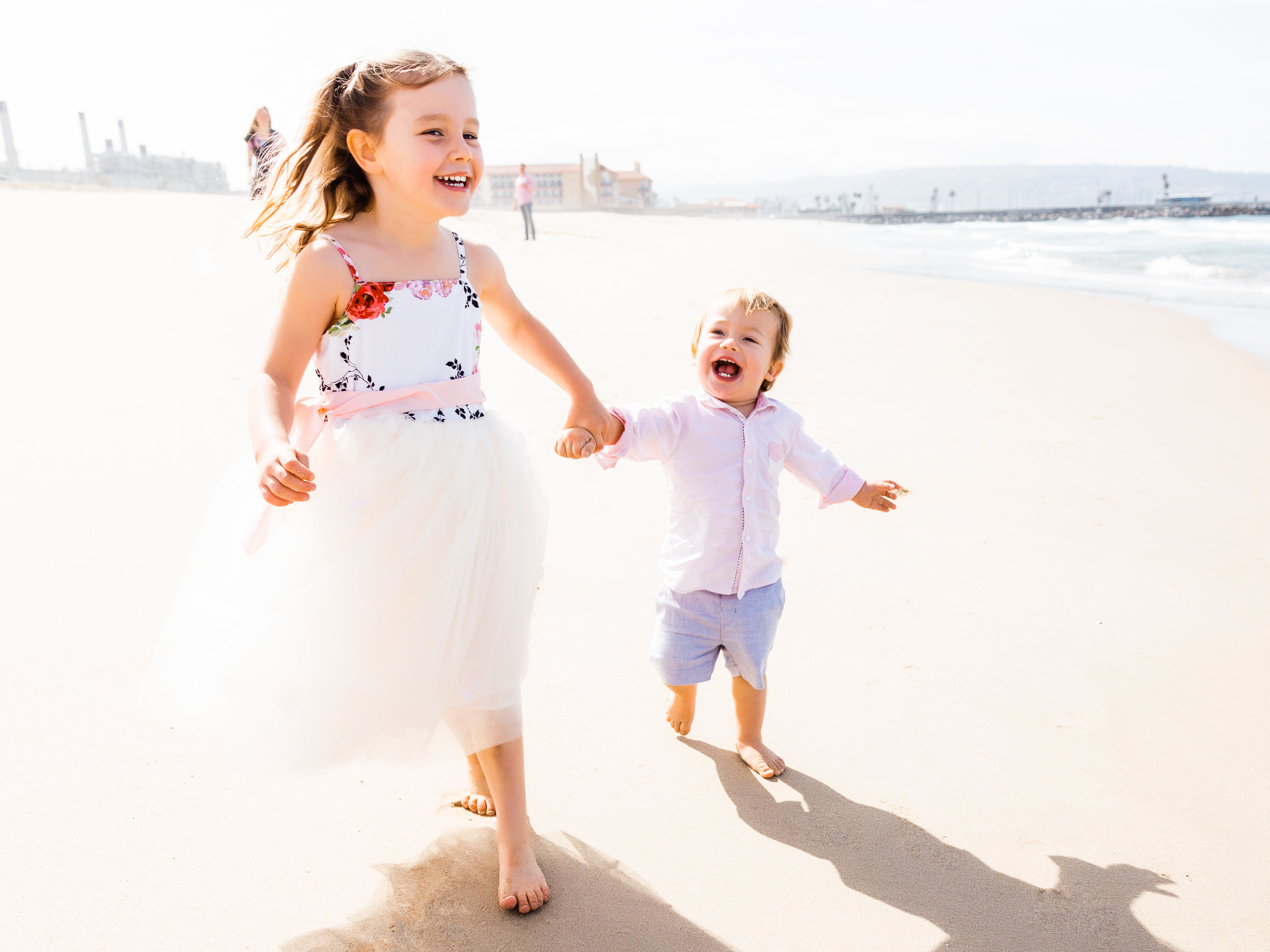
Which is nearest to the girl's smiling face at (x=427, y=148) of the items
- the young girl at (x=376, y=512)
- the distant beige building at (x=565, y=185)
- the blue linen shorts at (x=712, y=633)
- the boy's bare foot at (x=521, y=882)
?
the young girl at (x=376, y=512)

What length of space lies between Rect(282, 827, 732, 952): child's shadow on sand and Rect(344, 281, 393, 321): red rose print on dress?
1188mm

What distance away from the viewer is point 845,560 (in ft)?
11.3

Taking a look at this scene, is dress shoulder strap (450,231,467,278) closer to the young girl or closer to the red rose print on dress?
the young girl

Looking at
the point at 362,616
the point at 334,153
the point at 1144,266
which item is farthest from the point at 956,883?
the point at 1144,266

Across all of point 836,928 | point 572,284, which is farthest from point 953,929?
point 572,284

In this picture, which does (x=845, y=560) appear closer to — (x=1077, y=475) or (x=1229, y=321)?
(x=1077, y=475)

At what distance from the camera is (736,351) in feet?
7.30

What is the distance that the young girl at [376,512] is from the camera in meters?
1.66

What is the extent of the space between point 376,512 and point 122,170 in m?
97.2

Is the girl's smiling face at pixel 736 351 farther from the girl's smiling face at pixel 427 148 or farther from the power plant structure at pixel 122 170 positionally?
the power plant structure at pixel 122 170

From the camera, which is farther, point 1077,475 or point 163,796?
point 1077,475

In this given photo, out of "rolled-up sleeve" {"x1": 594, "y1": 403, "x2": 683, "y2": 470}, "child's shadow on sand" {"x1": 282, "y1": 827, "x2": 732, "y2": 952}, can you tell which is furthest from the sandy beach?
"rolled-up sleeve" {"x1": 594, "y1": 403, "x2": 683, "y2": 470}

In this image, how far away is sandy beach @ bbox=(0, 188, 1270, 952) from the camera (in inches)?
70.7

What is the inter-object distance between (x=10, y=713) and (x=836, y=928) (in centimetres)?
211
